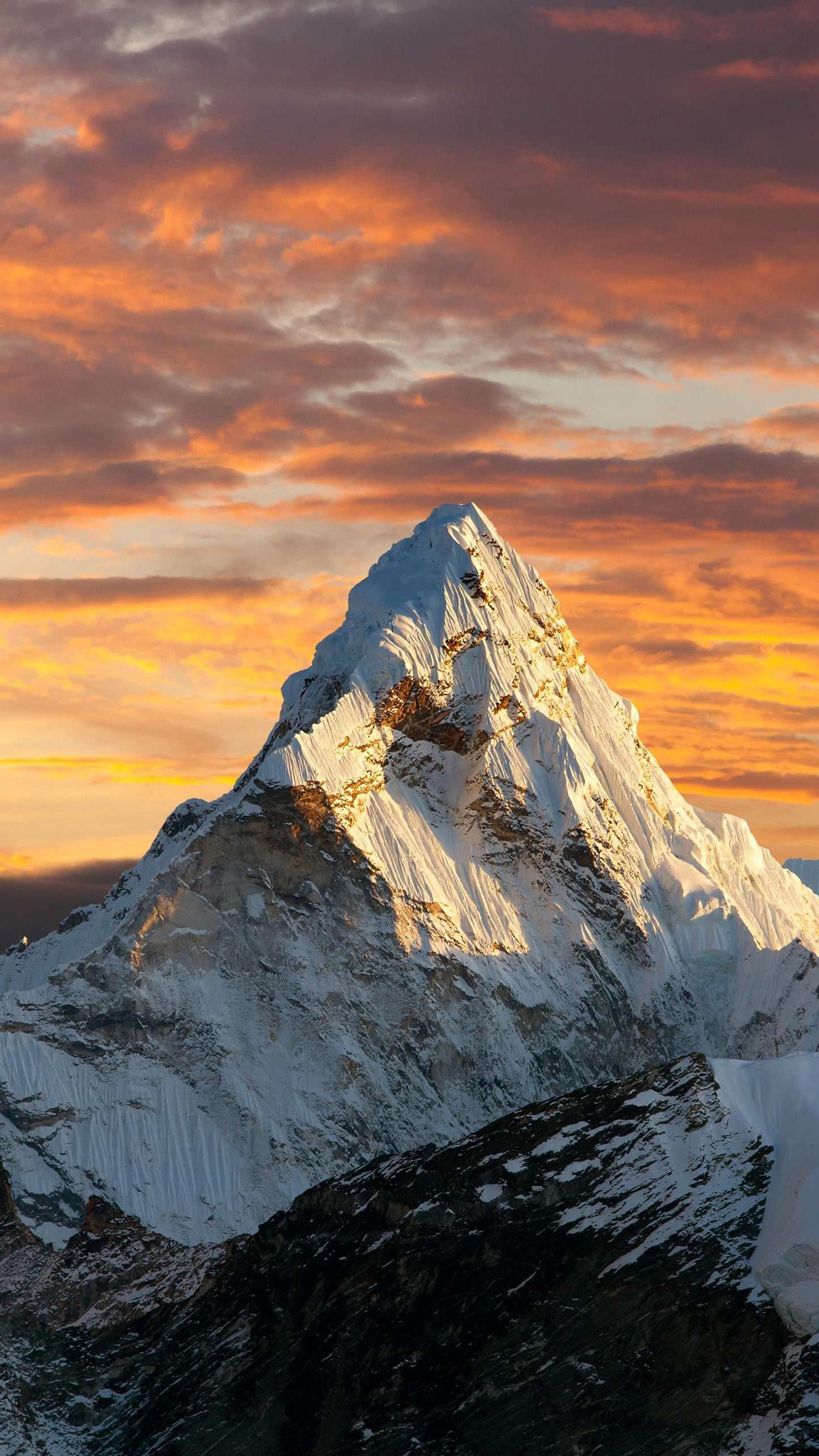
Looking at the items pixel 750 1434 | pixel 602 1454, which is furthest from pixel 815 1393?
pixel 602 1454

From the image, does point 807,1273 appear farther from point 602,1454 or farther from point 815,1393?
point 602,1454

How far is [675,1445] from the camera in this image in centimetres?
19588

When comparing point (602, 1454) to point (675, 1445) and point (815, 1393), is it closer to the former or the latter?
point (675, 1445)

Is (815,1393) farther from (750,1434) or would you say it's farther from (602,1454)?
(602,1454)

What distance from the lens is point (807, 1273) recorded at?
19712cm

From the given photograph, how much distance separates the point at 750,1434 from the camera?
629 feet

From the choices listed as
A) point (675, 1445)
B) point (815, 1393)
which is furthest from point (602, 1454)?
point (815, 1393)

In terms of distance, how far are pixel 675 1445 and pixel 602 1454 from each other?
721cm

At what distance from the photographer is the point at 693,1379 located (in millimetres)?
199875

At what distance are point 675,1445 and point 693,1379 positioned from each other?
6.51 meters

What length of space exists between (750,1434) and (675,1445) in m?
7.62

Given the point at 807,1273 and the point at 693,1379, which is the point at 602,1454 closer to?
the point at 693,1379

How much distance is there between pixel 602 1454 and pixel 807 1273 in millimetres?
24593

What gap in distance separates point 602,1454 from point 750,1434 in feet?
48.6
